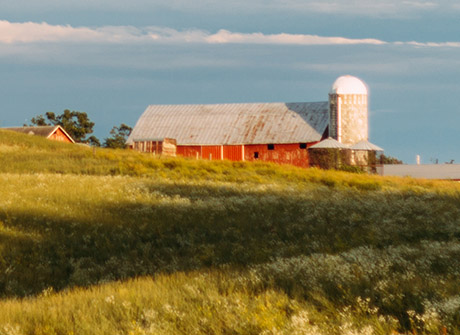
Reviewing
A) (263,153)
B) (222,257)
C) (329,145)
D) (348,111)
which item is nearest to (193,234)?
(222,257)

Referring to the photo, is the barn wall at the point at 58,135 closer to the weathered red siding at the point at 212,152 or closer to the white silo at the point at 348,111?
the weathered red siding at the point at 212,152

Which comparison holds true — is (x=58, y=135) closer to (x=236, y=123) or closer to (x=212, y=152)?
(x=212, y=152)

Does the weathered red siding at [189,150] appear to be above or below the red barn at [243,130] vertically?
below

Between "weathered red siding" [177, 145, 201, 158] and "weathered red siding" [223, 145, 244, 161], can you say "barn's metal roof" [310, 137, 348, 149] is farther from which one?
"weathered red siding" [177, 145, 201, 158]

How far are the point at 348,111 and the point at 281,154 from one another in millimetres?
7217

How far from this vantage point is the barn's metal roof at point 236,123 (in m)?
57.2

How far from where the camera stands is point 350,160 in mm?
53625

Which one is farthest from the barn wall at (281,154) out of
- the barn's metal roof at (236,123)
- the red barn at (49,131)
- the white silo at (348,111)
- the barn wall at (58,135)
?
the barn wall at (58,135)

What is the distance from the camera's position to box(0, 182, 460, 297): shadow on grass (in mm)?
13539

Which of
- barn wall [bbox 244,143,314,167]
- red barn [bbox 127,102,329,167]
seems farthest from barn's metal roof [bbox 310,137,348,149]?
barn wall [bbox 244,143,314,167]

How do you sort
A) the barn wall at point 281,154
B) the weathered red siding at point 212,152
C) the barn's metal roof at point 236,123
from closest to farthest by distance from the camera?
1. the barn wall at point 281,154
2. the barn's metal roof at point 236,123
3. the weathered red siding at point 212,152

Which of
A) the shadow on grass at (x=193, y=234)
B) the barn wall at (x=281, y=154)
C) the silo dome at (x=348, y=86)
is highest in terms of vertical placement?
the silo dome at (x=348, y=86)

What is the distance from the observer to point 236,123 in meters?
59.3

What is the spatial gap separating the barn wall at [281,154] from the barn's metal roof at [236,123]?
74 centimetres
